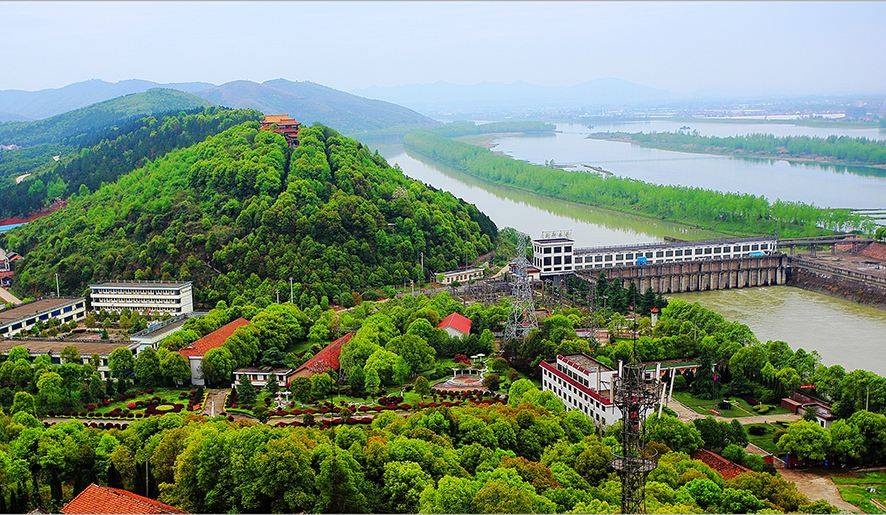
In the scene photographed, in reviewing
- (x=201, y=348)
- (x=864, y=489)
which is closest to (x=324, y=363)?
(x=201, y=348)

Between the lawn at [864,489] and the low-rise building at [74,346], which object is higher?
the low-rise building at [74,346]

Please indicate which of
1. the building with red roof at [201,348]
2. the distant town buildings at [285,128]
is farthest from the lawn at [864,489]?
the distant town buildings at [285,128]

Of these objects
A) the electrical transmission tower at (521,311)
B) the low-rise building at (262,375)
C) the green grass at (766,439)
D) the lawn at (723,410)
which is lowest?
the lawn at (723,410)

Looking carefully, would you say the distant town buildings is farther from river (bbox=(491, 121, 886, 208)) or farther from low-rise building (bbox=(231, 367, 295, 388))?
river (bbox=(491, 121, 886, 208))

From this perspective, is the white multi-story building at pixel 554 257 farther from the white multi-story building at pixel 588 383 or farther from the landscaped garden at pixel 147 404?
the landscaped garden at pixel 147 404

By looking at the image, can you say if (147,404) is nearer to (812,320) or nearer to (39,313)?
(39,313)

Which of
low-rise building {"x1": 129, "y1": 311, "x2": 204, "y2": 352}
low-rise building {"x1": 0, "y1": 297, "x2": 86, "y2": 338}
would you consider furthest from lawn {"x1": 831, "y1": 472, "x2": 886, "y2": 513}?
low-rise building {"x1": 0, "y1": 297, "x2": 86, "y2": 338}
